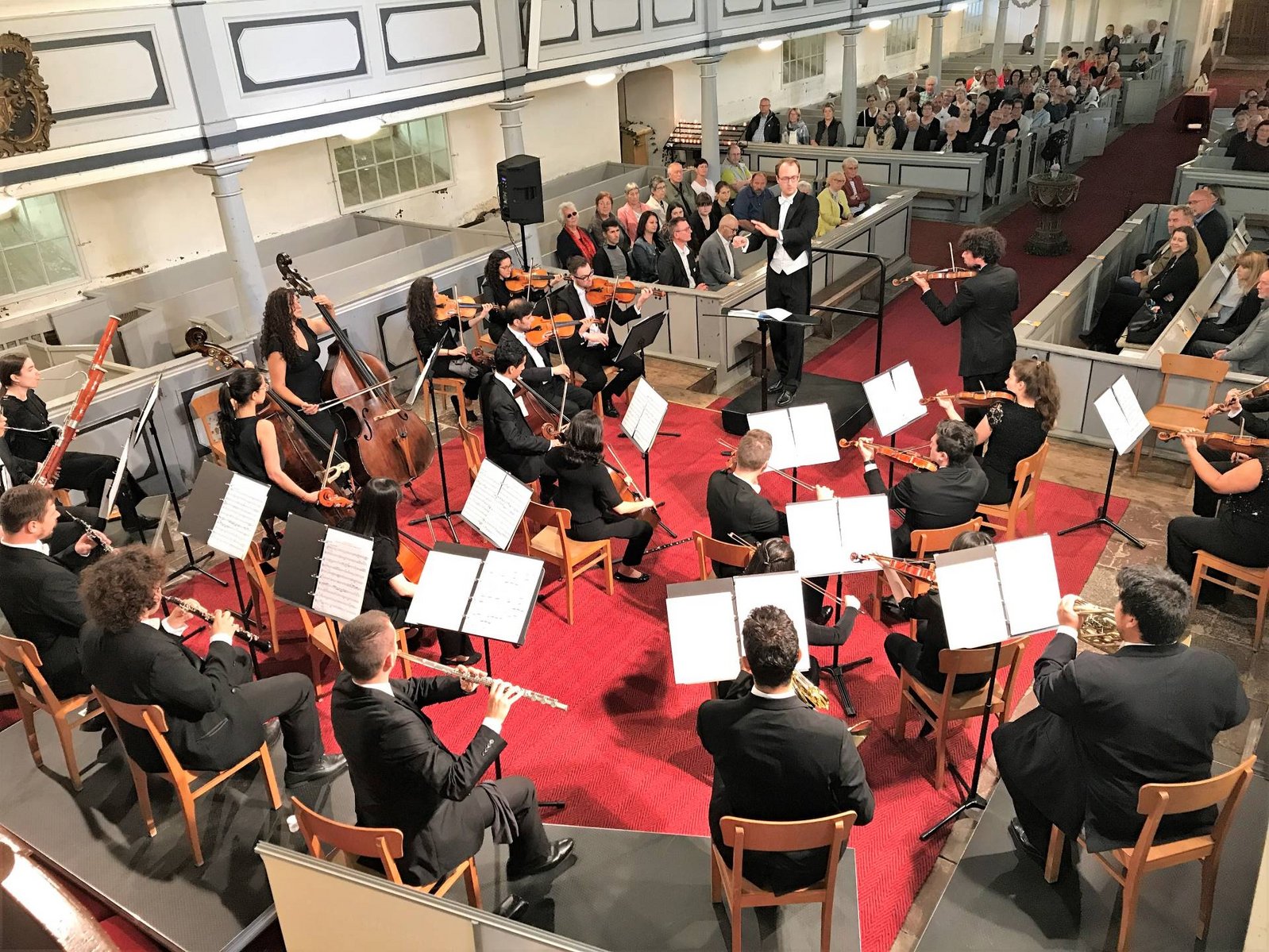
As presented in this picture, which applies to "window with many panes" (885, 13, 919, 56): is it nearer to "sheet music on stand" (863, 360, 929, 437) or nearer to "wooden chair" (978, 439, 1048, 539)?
"sheet music on stand" (863, 360, 929, 437)

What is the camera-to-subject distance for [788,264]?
24.2 ft

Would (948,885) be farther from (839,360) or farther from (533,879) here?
(839,360)

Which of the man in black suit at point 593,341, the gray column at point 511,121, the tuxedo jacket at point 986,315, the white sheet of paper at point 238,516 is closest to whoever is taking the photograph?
the white sheet of paper at point 238,516

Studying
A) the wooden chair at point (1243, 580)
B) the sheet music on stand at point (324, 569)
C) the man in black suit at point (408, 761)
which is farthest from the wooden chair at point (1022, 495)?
the sheet music on stand at point (324, 569)

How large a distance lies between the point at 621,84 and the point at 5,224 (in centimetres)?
964

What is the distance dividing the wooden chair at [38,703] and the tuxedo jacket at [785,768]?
2.83 meters

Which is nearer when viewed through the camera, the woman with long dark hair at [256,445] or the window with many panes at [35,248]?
the woman with long dark hair at [256,445]

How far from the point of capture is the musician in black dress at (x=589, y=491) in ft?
16.7

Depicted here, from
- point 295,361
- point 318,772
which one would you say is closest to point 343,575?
point 318,772

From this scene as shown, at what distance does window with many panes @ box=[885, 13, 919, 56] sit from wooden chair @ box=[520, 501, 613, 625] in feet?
63.4

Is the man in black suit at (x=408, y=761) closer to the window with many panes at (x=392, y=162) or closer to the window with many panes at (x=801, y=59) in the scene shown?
the window with many panes at (x=392, y=162)

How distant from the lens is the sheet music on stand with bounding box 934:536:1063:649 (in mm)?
3564

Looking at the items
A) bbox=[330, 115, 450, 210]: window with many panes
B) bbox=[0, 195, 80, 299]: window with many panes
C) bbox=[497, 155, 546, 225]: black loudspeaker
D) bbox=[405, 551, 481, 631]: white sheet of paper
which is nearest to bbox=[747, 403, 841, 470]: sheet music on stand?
bbox=[405, 551, 481, 631]: white sheet of paper

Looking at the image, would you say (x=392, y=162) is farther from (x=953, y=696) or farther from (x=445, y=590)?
(x=953, y=696)
